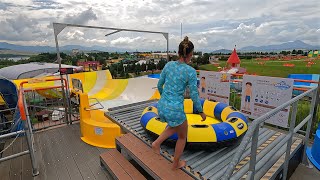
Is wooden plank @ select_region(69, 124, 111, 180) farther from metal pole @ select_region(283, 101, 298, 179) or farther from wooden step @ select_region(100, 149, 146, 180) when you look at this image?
metal pole @ select_region(283, 101, 298, 179)

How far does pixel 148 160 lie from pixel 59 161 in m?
1.89

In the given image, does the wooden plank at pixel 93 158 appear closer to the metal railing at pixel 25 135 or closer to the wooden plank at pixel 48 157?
the wooden plank at pixel 48 157

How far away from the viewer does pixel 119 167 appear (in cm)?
257

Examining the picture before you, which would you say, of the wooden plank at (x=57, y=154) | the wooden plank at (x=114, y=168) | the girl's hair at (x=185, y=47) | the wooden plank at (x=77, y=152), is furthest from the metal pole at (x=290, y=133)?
the wooden plank at (x=57, y=154)

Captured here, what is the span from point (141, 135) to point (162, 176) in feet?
3.73

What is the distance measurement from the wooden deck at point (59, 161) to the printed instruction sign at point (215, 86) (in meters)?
2.88

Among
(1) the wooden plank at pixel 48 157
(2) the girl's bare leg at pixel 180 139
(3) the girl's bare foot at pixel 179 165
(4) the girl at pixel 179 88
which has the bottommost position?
(1) the wooden plank at pixel 48 157

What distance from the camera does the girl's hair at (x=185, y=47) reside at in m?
1.85

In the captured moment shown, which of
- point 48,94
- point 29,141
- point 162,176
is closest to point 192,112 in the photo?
point 162,176

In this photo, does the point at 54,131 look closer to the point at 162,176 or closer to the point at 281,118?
the point at 162,176

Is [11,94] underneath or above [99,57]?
underneath

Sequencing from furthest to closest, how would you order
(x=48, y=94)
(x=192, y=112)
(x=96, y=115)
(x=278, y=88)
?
(x=48, y=94) → (x=96, y=115) → (x=192, y=112) → (x=278, y=88)

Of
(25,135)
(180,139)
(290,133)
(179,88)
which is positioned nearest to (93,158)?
(25,135)

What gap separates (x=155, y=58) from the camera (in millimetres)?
Result: 8594
